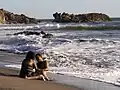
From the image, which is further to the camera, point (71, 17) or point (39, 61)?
point (71, 17)

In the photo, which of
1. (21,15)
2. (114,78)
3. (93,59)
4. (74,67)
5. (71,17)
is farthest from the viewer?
(21,15)

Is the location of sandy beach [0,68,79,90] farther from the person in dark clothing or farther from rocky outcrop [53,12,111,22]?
rocky outcrop [53,12,111,22]

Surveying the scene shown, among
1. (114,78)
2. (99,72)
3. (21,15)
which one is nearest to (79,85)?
(114,78)

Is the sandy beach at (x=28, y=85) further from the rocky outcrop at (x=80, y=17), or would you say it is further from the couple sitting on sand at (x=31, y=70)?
the rocky outcrop at (x=80, y=17)

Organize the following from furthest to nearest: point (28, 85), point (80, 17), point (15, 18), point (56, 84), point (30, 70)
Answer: point (15, 18) → point (80, 17) → point (30, 70) → point (56, 84) → point (28, 85)

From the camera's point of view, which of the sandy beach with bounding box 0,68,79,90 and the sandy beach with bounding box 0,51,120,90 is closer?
the sandy beach with bounding box 0,68,79,90

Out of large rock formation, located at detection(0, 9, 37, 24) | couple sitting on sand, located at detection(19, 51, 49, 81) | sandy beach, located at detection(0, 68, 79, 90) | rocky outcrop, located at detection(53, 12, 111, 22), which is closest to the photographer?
sandy beach, located at detection(0, 68, 79, 90)

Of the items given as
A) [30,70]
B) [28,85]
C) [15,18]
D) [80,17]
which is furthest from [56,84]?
[15,18]

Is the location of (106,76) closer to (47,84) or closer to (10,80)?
(47,84)

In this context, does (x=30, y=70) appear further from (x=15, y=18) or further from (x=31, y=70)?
(x=15, y=18)

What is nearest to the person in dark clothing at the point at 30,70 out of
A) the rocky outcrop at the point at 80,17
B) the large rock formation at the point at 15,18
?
the rocky outcrop at the point at 80,17

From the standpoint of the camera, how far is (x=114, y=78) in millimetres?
10242

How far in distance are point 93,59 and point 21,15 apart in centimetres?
10191

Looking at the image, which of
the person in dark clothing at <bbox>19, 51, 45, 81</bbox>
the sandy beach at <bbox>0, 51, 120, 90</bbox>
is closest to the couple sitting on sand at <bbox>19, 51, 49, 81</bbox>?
the person in dark clothing at <bbox>19, 51, 45, 81</bbox>
